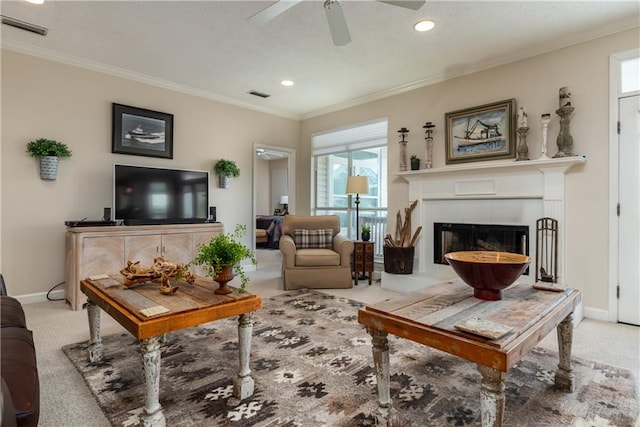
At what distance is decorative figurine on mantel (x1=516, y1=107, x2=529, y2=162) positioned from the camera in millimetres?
3412

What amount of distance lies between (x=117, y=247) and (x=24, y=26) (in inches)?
86.8

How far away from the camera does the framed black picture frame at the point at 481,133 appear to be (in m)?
3.61

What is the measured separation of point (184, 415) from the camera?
1.61 meters

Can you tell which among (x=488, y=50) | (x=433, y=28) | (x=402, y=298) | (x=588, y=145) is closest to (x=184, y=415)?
(x=402, y=298)

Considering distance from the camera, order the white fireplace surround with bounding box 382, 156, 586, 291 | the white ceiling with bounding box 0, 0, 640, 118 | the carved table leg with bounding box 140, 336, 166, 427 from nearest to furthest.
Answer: the carved table leg with bounding box 140, 336, 166, 427 → the white ceiling with bounding box 0, 0, 640, 118 → the white fireplace surround with bounding box 382, 156, 586, 291

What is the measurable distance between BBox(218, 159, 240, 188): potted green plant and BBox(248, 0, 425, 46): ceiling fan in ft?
9.13

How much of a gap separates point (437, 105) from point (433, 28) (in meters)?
1.28

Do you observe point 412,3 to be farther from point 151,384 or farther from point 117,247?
point 117,247

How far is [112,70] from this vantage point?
3.97m

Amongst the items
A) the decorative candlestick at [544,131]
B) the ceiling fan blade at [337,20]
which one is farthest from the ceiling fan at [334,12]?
the decorative candlestick at [544,131]

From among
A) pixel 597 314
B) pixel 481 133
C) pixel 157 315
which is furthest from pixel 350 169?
pixel 157 315

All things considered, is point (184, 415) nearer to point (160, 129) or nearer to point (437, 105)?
point (160, 129)

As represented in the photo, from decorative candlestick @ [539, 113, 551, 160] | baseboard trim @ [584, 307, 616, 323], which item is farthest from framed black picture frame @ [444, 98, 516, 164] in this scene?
baseboard trim @ [584, 307, 616, 323]

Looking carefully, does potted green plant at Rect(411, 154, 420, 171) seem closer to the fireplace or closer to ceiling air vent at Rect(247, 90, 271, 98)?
the fireplace
